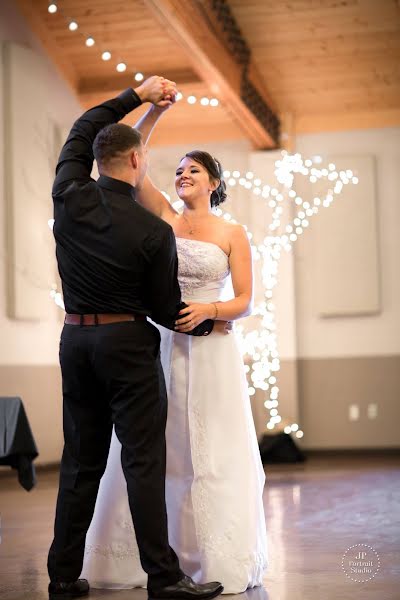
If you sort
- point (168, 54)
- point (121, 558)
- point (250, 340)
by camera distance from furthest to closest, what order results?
point (250, 340) < point (168, 54) < point (121, 558)

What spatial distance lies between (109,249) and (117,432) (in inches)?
24.0

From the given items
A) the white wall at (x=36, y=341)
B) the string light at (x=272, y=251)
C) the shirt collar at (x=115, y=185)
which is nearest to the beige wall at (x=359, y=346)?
the string light at (x=272, y=251)

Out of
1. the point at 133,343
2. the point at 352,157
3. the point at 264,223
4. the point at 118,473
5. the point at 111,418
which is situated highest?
the point at 352,157

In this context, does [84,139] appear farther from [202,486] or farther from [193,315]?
[202,486]

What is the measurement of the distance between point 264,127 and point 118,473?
5983mm

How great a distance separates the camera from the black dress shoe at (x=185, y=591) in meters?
3.06

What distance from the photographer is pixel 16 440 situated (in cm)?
525

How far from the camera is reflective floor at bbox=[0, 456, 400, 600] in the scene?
134 inches

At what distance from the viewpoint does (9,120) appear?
8.02 meters

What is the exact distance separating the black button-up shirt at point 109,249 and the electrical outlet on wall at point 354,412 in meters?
6.48

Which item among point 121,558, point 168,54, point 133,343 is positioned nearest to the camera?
point 133,343

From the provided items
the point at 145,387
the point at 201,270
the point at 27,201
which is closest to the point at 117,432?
the point at 145,387

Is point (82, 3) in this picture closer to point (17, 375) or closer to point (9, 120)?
point (9, 120)

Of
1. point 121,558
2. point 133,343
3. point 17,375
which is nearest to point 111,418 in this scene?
point 133,343
